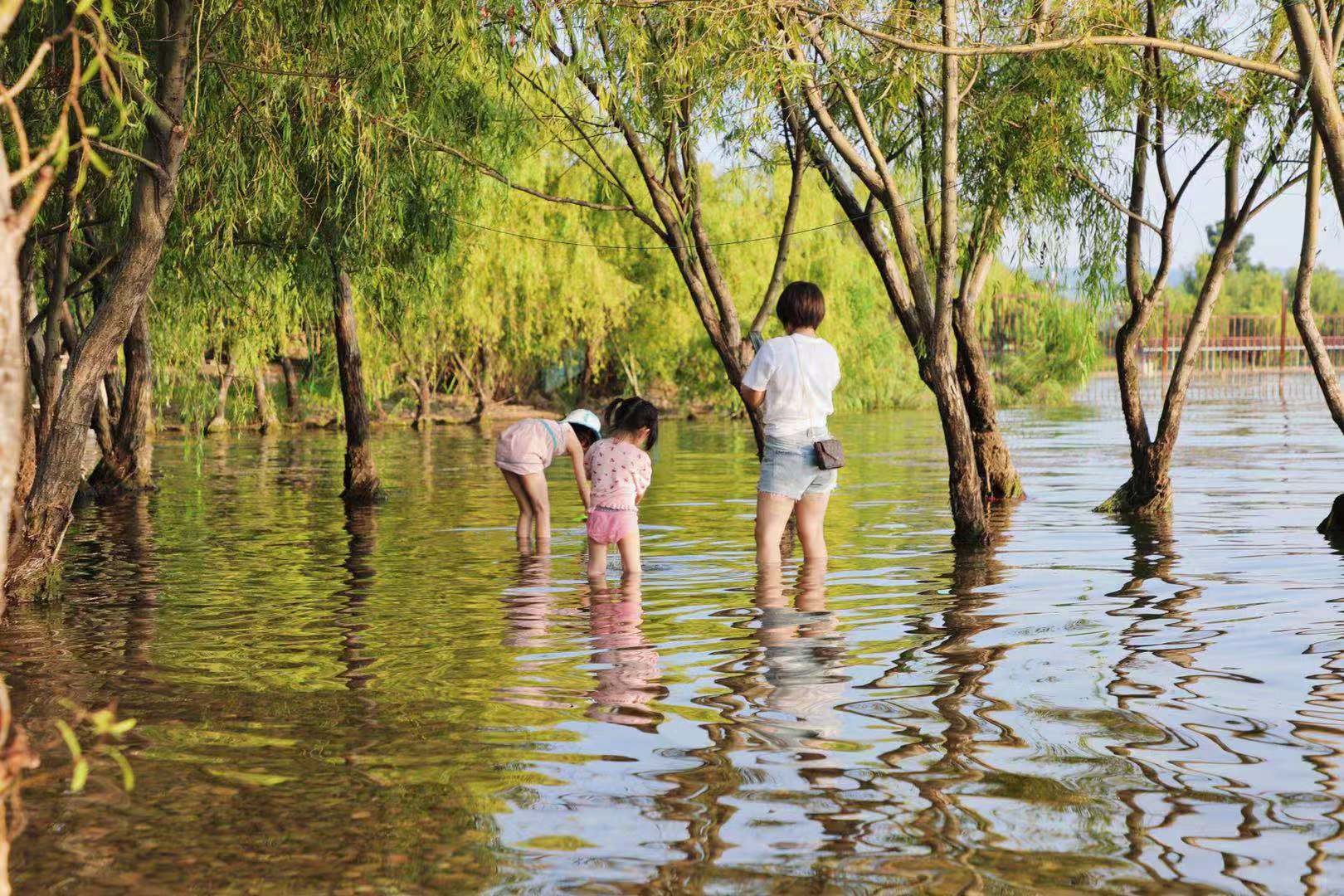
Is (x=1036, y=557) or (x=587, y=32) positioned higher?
(x=587, y=32)

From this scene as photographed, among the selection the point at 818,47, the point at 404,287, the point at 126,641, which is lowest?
the point at 126,641

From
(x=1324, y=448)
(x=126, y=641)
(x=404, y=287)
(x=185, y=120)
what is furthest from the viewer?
(x=1324, y=448)

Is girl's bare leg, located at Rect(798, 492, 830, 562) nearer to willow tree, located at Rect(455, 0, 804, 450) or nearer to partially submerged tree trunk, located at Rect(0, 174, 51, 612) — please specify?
willow tree, located at Rect(455, 0, 804, 450)

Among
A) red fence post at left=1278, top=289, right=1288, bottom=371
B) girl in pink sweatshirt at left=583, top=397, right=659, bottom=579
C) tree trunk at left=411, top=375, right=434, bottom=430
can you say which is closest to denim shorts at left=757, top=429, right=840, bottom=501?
girl in pink sweatshirt at left=583, top=397, right=659, bottom=579

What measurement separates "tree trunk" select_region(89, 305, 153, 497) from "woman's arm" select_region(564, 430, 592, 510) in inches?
320

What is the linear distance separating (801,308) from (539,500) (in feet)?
15.3

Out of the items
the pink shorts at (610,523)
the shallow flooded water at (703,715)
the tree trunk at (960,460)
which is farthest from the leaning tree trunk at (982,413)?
the pink shorts at (610,523)

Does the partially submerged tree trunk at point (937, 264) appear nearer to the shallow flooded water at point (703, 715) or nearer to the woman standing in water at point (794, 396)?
the shallow flooded water at point (703, 715)

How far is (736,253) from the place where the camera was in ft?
134

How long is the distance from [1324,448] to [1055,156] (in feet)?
49.5

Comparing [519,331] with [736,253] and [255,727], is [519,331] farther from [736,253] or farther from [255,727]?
[255,727]

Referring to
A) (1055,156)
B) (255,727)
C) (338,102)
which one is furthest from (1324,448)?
(255,727)

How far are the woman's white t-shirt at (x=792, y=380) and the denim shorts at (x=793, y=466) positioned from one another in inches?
2.0

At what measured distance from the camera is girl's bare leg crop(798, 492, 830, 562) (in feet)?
32.6
